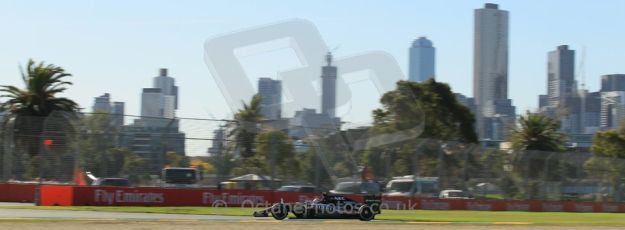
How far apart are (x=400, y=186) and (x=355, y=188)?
340 centimetres

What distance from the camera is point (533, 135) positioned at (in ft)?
267

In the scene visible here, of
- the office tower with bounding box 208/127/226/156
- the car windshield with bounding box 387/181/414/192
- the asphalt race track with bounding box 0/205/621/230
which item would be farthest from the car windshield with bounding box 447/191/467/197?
the asphalt race track with bounding box 0/205/621/230

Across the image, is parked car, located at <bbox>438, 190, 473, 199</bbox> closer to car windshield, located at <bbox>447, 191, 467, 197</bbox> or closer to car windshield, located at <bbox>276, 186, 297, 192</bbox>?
car windshield, located at <bbox>447, 191, 467, 197</bbox>

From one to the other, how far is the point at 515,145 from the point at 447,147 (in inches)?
1258

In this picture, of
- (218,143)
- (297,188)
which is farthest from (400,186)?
(218,143)

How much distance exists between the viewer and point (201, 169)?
1629 inches

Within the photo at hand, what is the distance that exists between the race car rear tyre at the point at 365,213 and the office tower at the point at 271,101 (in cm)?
3547

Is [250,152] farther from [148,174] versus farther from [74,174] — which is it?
[74,174]

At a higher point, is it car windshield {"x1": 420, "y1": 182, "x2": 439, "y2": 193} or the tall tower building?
the tall tower building

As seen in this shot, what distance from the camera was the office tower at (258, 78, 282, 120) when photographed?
7812 cm

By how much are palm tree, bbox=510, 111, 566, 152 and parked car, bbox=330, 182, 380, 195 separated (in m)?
36.6

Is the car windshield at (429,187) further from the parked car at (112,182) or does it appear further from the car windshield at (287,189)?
the parked car at (112,182)

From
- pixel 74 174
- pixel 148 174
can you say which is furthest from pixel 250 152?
pixel 74 174

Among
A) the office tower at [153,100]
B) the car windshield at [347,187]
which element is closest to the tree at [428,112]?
the car windshield at [347,187]
